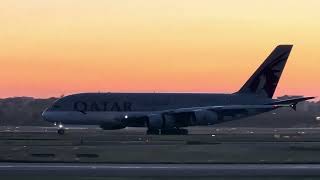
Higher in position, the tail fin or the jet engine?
the tail fin

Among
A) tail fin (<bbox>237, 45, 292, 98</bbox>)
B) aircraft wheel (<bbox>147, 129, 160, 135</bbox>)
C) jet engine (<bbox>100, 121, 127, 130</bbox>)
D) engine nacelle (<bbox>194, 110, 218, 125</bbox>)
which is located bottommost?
aircraft wheel (<bbox>147, 129, 160, 135</bbox>)

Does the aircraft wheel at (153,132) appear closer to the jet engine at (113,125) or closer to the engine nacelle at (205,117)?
the jet engine at (113,125)

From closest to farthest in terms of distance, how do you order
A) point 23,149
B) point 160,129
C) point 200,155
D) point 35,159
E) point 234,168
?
point 234,168 < point 35,159 < point 200,155 < point 23,149 < point 160,129

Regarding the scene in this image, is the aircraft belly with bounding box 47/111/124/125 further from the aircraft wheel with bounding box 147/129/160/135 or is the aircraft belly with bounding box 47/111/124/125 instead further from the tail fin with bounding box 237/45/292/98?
the tail fin with bounding box 237/45/292/98

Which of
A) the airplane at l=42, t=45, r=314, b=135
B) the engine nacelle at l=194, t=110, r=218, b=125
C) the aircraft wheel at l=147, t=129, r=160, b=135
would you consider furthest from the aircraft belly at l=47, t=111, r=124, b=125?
the engine nacelle at l=194, t=110, r=218, b=125

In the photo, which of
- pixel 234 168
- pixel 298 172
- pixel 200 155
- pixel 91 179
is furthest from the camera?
pixel 200 155

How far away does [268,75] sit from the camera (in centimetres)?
9862

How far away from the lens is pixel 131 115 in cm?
9369

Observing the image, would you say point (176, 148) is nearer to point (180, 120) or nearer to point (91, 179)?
point (91, 179)

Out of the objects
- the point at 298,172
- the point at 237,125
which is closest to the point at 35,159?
the point at 298,172

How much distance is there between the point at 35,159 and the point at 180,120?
4952 centimetres

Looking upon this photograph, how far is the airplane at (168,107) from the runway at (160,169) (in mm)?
50583

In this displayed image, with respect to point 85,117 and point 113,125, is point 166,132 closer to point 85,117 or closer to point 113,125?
point 113,125

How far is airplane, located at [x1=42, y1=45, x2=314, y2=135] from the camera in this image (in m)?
93.4
